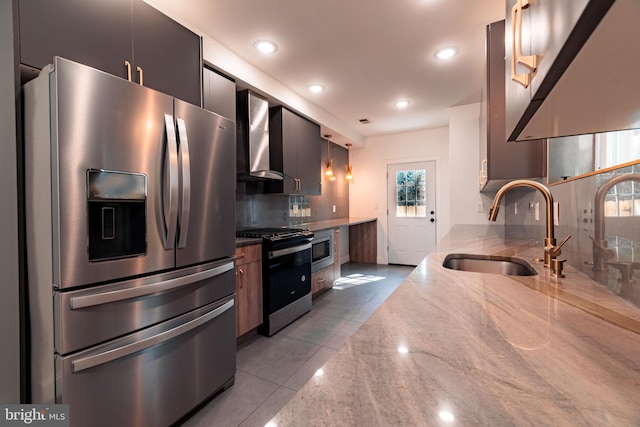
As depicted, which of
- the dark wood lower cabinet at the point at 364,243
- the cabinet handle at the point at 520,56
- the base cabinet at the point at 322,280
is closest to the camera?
the cabinet handle at the point at 520,56

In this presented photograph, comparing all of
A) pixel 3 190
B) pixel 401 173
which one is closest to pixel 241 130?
pixel 3 190

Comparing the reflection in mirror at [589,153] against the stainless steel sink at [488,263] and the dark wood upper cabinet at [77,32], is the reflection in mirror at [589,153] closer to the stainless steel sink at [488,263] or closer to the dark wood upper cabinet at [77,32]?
the stainless steel sink at [488,263]

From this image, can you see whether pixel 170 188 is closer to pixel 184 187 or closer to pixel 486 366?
pixel 184 187

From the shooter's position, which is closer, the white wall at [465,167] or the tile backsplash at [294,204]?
the tile backsplash at [294,204]

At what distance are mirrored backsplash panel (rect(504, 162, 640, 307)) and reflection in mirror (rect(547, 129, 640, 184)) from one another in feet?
0.20

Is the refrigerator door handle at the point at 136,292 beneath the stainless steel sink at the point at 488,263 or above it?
beneath

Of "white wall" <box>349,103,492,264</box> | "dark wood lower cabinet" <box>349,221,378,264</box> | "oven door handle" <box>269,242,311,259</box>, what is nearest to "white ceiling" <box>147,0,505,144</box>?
"white wall" <box>349,103,492,264</box>

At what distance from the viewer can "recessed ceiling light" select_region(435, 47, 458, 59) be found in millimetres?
2469

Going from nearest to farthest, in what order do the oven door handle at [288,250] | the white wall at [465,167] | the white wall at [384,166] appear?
the oven door handle at [288,250], the white wall at [465,167], the white wall at [384,166]

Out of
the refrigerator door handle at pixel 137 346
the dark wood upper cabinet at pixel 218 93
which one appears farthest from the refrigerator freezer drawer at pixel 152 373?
the dark wood upper cabinet at pixel 218 93

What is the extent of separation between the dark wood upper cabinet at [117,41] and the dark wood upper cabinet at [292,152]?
4.31 feet

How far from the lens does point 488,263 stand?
1507 millimetres

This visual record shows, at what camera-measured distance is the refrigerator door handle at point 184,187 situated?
1.42 m

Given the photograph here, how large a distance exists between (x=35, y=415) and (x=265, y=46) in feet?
8.66
